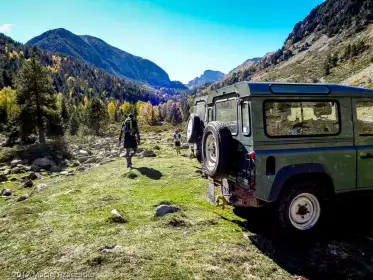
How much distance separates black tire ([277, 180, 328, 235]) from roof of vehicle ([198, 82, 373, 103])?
1.92m

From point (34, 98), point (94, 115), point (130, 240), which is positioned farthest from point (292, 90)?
point (94, 115)

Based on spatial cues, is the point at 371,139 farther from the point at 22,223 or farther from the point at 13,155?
the point at 13,155

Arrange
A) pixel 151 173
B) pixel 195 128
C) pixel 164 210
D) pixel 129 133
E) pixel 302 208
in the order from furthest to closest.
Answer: pixel 129 133, pixel 151 173, pixel 195 128, pixel 164 210, pixel 302 208

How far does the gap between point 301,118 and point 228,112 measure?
68.3 inches

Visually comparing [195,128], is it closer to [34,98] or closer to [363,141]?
[363,141]

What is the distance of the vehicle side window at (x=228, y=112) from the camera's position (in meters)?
6.34

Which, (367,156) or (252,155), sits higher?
(252,155)

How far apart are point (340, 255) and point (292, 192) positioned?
142 cm

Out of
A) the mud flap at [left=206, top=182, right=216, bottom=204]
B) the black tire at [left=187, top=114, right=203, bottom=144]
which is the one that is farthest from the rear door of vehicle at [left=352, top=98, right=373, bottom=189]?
the black tire at [left=187, top=114, right=203, bottom=144]

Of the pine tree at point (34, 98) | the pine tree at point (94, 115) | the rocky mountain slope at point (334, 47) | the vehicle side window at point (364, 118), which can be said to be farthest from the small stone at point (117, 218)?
the rocky mountain slope at point (334, 47)

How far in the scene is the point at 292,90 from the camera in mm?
5836

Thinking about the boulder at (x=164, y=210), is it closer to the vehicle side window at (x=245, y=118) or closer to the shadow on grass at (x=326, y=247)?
the shadow on grass at (x=326, y=247)

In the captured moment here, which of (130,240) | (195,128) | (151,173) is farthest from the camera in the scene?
(151,173)

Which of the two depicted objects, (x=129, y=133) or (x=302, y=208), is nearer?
(x=302, y=208)
